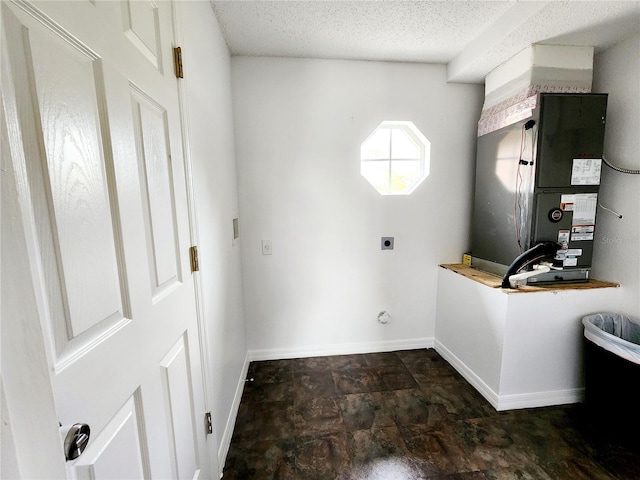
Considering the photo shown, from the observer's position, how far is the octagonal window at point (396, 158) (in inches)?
90.3

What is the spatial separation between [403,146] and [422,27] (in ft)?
2.82

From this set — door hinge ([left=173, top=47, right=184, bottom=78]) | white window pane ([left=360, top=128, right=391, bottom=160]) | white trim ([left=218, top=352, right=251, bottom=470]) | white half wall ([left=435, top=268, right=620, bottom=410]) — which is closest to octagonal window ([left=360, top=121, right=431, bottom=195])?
white window pane ([left=360, top=128, right=391, bottom=160])

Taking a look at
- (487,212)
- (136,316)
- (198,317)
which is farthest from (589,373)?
(136,316)

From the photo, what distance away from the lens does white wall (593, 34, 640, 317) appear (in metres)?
1.64

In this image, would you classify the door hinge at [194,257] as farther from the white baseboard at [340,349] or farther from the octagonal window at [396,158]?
the octagonal window at [396,158]

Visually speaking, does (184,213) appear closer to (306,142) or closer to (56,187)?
(56,187)

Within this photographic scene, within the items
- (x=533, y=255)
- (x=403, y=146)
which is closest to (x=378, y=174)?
(x=403, y=146)

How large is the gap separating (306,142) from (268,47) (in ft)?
2.32

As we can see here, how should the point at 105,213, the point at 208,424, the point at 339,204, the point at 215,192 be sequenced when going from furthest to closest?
the point at 339,204 < the point at 215,192 < the point at 208,424 < the point at 105,213

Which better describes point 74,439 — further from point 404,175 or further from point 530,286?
point 404,175

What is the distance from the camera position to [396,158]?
2365mm

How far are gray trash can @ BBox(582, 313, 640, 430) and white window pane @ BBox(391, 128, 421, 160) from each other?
5.61ft

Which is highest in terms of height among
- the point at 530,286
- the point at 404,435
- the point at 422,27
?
the point at 422,27

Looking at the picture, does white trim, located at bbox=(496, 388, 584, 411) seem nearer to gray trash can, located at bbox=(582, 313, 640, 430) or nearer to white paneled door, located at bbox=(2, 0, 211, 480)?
gray trash can, located at bbox=(582, 313, 640, 430)
